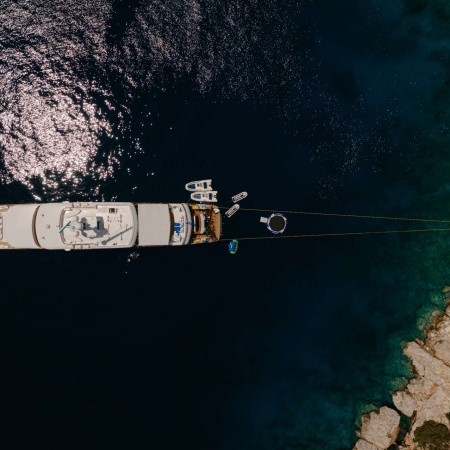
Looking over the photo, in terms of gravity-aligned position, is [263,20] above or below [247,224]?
above

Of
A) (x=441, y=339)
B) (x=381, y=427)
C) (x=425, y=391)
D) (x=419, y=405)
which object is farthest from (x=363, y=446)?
(x=441, y=339)

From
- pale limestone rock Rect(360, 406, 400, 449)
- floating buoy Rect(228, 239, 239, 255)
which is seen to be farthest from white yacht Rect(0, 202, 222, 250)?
pale limestone rock Rect(360, 406, 400, 449)

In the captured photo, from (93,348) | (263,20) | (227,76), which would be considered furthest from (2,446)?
(263,20)

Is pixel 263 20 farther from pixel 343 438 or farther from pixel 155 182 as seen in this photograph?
pixel 343 438

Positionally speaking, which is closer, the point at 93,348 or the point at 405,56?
the point at 93,348

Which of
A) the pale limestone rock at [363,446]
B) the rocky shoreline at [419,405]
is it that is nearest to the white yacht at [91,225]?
the rocky shoreline at [419,405]

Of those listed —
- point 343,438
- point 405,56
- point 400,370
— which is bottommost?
point 343,438

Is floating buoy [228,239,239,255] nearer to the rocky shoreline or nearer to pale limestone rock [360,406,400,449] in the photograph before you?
the rocky shoreline
